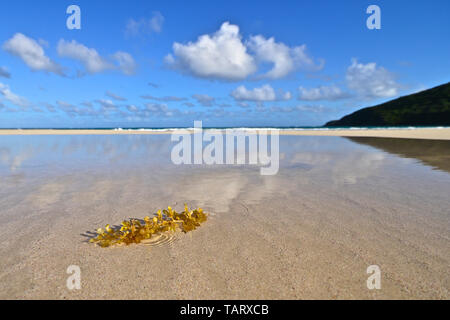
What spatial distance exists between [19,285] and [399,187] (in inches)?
260

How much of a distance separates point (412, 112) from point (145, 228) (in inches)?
4086

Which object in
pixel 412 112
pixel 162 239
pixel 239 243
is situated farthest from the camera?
pixel 412 112

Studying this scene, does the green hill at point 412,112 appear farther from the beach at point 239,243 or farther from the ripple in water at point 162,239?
the ripple in water at point 162,239

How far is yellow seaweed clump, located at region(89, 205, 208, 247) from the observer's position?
2854mm

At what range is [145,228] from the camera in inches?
118

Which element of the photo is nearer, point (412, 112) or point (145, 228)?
point (145, 228)

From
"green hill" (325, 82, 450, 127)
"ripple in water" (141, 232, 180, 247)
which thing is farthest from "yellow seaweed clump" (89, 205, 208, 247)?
"green hill" (325, 82, 450, 127)

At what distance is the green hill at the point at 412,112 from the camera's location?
242ft

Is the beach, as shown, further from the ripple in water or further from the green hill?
the green hill

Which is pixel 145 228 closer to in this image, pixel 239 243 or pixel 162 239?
pixel 162 239

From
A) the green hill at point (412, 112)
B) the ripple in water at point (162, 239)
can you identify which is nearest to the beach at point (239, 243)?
the ripple in water at point (162, 239)

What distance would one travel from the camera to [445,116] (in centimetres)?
7094

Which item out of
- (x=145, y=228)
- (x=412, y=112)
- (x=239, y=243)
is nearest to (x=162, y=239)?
(x=145, y=228)

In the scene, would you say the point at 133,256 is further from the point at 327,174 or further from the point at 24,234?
the point at 327,174
